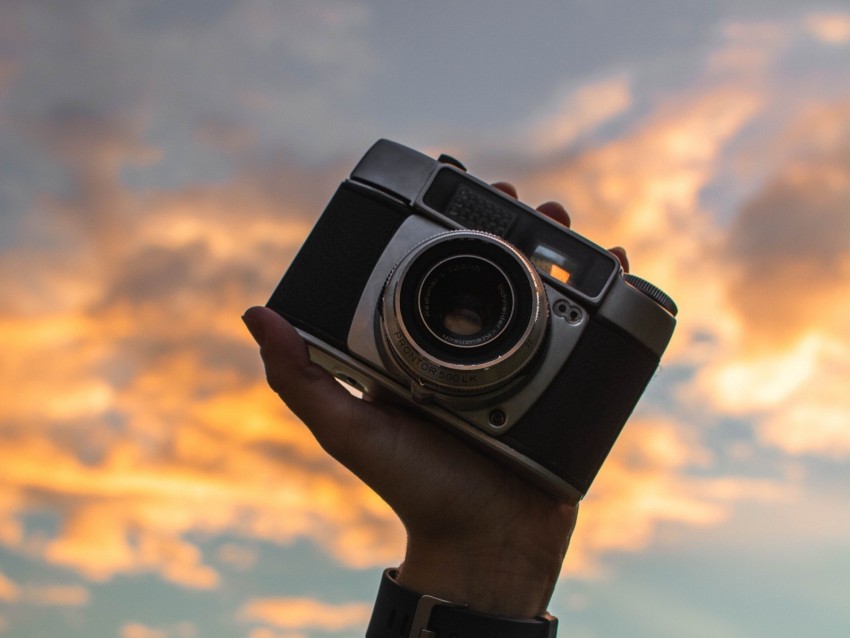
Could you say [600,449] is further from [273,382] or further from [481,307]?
[273,382]

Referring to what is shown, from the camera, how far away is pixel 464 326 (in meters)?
2.26

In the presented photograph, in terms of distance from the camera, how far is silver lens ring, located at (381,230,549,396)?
214 centimetres

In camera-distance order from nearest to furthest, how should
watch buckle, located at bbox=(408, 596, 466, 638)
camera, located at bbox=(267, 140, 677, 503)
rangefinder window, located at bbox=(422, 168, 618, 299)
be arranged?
watch buckle, located at bbox=(408, 596, 466, 638), camera, located at bbox=(267, 140, 677, 503), rangefinder window, located at bbox=(422, 168, 618, 299)

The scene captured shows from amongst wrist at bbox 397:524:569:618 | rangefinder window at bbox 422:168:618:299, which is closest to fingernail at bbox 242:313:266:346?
rangefinder window at bbox 422:168:618:299

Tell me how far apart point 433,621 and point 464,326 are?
2.39 ft

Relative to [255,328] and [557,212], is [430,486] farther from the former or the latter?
[557,212]

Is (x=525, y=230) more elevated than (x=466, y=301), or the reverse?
(x=525, y=230)

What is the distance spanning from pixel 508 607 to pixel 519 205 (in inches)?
42.3

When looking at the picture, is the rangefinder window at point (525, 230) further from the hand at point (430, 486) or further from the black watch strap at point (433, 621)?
the black watch strap at point (433, 621)

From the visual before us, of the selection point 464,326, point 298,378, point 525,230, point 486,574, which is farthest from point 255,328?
point 486,574

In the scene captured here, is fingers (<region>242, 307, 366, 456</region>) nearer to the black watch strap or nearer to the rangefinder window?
the black watch strap

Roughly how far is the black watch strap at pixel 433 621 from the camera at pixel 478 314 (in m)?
0.37

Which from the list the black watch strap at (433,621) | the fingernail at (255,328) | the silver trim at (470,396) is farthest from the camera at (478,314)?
the black watch strap at (433,621)

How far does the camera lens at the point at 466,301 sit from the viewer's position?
219cm
